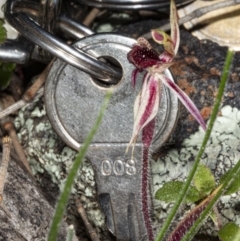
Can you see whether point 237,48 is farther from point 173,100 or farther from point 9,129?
point 9,129

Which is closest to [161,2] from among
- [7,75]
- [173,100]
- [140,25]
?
[140,25]

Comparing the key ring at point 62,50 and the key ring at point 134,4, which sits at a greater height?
the key ring at point 134,4

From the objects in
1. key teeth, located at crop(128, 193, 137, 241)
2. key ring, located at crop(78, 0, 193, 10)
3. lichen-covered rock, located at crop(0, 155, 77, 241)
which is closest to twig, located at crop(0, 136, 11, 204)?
lichen-covered rock, located at crop(0, 155, 77, 241)

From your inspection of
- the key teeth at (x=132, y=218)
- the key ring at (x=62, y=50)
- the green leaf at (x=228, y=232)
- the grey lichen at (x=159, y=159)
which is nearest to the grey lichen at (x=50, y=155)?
the grey lichen at (x=159, y=159)

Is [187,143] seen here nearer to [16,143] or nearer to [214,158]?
[214,158]

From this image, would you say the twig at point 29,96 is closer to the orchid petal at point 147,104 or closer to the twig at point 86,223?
the twig at point 86,223

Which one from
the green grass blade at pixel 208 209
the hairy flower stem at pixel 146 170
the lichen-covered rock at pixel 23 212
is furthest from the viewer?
the lichen-covered rock at pixel 23 212

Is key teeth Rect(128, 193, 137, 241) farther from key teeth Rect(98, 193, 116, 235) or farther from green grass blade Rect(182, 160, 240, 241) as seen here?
green grass blade Rect(182, 160, 240, 241)
